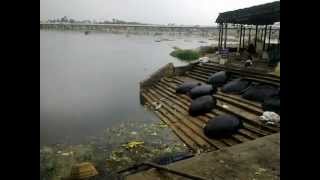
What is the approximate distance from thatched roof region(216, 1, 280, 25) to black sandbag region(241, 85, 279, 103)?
12.3 ft

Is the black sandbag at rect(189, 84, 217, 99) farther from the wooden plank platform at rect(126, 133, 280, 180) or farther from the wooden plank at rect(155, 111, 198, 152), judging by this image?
the wooden plank platform at rect(126, 133, 280, 180)

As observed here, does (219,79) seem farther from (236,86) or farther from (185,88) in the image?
(185,88)

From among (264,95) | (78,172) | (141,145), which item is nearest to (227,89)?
(264,95)

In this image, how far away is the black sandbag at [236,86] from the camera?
1121cm

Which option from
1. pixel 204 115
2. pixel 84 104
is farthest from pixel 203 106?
pixel 84 104

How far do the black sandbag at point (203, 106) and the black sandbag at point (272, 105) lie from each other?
6.03 feet

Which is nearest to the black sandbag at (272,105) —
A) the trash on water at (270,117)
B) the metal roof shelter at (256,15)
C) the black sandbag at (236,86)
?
the trash on water at (270,117)

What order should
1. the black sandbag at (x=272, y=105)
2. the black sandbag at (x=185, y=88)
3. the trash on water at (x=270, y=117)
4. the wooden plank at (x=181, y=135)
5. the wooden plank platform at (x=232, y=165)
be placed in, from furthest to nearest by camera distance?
the black sandbag at (x=185, y=88)
the black sandbag at (x=272, y=105)
the wooden plank at (x=181, y=135)
the trash on water at (x=270, y=117)
the wooden plank platform at (x=232, y=165)

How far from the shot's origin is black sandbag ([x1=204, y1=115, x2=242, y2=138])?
7.89 meters

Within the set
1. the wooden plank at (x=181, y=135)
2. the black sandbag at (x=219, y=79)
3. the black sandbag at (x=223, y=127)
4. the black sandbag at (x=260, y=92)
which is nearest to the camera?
the black sandbag at (x=223, y=127)

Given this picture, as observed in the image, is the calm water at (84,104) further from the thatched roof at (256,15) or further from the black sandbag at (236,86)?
the thatched roof at (256,15)
